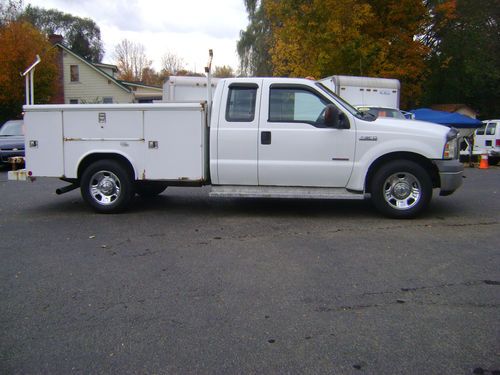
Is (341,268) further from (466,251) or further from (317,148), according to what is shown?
(317,148)

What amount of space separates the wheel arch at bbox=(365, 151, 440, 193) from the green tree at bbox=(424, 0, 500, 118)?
2437 cm

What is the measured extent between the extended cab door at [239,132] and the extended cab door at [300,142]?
4.4 inches

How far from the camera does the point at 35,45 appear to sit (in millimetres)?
25609

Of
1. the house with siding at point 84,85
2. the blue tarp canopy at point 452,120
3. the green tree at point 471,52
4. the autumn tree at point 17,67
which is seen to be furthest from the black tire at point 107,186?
the house with siding at point 84,85

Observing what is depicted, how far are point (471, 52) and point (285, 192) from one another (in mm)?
28035

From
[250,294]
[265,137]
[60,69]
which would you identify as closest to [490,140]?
[265,137]

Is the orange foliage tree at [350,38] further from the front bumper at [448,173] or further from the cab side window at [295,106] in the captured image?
the front bumper at [448,173]

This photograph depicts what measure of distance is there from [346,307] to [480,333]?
1.01 metres

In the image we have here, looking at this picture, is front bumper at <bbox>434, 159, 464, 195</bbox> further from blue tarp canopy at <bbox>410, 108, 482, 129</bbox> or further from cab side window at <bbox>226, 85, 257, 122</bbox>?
blue tarp canopy at <bbox>410, 108, 482, 129</bbox>

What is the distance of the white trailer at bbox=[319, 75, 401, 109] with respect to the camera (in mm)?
14742

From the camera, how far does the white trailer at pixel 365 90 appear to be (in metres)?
14.7

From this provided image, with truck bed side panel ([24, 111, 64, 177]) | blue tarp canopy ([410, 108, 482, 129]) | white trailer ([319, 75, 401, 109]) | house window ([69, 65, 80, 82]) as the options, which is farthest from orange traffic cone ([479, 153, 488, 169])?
house window ([69, 65, 80, 82])

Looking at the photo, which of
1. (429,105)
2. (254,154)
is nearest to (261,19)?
(429,105)

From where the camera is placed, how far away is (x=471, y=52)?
3034cm
